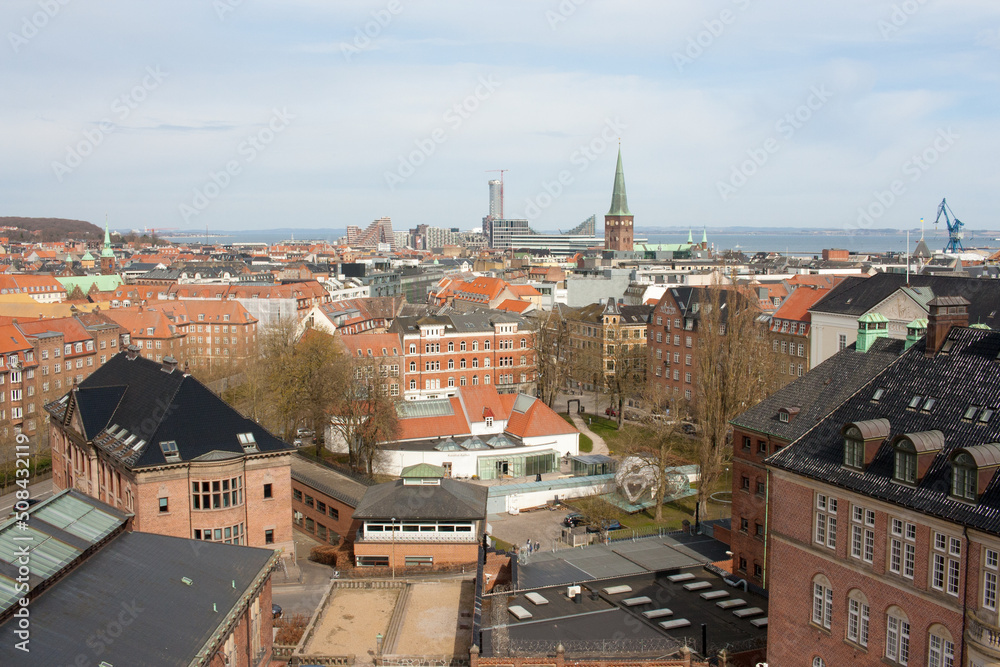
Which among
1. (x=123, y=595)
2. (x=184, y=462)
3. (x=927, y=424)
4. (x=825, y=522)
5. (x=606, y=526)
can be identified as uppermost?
(x=927, y=424)

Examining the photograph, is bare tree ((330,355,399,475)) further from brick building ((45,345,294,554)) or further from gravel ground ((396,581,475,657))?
gravel ground ((396,581,475,657))

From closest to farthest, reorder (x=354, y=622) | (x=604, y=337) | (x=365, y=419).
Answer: (x=354, y=622) < (x=365, y=419) < (x=604, y=337)

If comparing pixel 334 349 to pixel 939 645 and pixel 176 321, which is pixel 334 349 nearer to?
pixel 176 321

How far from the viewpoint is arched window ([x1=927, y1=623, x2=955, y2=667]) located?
2289 centimetres

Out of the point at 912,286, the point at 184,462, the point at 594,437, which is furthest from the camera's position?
the point at 594,437

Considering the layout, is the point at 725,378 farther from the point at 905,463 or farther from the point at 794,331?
the point at 905,463

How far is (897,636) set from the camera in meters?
24.6

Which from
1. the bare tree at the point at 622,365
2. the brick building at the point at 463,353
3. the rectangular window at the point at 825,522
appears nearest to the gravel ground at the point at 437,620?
the rectangular window at the point at 825,522

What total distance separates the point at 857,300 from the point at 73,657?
5772cm

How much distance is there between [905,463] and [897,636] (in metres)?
4.85

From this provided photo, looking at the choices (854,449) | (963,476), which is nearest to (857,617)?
(854,449)

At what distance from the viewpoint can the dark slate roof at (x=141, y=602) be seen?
20.0m

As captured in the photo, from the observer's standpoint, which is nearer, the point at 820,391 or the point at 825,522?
the point at 825,522

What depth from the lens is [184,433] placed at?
4256 centimetres
